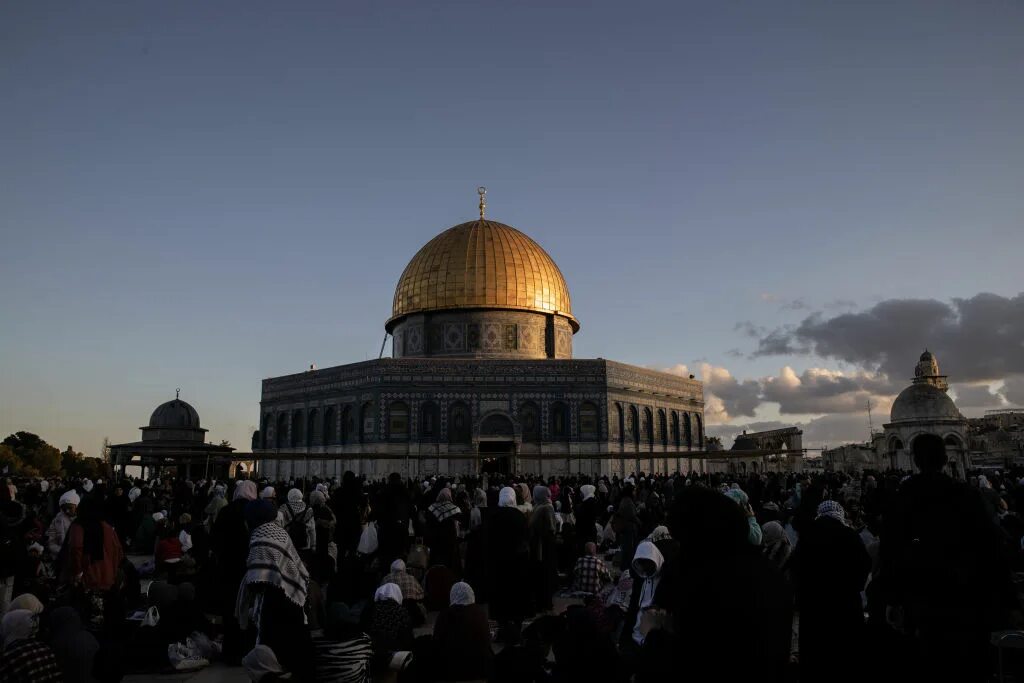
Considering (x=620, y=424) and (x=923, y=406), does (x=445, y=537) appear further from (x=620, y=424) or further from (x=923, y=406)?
(x=923, y=406)

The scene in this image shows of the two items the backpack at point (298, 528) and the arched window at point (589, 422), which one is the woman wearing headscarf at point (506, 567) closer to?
the backpack at point (298, 528)

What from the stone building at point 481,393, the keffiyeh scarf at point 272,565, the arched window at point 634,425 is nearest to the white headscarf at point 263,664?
the keffiyeh scarf at point 272,565

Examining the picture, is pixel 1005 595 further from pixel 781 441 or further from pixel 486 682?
pixel 781 441

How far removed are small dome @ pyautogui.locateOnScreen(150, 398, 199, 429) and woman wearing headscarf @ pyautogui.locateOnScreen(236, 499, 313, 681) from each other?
4038cm

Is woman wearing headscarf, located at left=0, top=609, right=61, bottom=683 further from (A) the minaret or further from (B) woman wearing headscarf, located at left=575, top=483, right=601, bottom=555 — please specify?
(A) the minaret

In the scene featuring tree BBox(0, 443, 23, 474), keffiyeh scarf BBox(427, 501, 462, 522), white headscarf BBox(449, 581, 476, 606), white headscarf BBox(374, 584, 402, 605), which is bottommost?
white headscarf BBox(374, 584, 402, 605)

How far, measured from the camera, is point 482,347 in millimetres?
35844

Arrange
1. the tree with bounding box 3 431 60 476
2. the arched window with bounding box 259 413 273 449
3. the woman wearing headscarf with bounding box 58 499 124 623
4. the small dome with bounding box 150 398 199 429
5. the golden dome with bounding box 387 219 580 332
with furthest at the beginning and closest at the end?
the tree with bounding box 3 431 60 476 → the small dome with bounding box 150 398 199 429 → the arched window with bounding box 259 413 273 449 → the golden dome with bounding box 387 219 580 332 → the woman wearing headscarf with bounding box 58 499 124 623

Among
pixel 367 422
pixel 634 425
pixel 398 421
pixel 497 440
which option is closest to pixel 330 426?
pixel 367 422

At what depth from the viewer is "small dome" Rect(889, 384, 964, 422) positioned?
37.7 meters

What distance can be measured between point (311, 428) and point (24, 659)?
3220 cm

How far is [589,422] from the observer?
1321 inches

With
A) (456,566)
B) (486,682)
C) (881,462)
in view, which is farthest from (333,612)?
(881,462)

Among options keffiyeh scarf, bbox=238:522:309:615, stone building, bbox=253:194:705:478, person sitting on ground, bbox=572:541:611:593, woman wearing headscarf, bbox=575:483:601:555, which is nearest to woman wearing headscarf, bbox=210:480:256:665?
keffiyeh scarf, bbox=238:522:309:615
